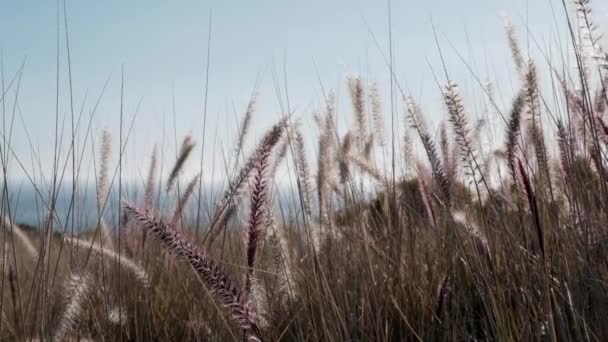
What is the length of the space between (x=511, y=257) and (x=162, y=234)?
997 millimetres

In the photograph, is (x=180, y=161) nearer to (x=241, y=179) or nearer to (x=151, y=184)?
(x=151, y=184)

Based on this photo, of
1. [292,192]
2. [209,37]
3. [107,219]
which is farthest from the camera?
[107,219]

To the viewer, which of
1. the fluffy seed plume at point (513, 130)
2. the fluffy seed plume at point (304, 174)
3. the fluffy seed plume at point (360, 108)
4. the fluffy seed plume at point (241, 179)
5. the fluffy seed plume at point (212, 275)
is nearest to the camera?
the fluffy seed plume at point (212, 275)

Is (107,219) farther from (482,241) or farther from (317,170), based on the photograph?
(482,241)

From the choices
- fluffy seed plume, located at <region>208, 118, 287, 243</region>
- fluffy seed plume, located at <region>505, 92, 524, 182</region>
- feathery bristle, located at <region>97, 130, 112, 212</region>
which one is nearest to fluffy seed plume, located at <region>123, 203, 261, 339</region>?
fluffy seed plume, located at <region>208, 118, 287, 243</region>

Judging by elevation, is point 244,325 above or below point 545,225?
below

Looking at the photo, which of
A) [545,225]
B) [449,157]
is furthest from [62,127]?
[545,225]

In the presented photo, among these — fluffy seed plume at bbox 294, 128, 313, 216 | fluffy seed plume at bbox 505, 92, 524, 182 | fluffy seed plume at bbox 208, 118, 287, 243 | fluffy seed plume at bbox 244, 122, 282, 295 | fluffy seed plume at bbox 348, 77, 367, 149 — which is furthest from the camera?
fluffy seed plume at bbox 348, 77, 367, 149

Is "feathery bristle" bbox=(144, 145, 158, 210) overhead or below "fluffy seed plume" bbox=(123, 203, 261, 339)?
overhead

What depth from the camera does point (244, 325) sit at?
3.59 ft

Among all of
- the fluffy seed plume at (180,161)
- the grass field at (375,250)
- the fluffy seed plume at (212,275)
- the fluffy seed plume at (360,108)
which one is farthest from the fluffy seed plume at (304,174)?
the fluffy seed plume at (212,275)

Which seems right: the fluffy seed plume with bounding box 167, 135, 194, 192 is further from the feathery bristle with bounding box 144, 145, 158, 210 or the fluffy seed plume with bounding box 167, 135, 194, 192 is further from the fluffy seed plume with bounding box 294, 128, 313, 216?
the fluffy seed plume with bounding box 294, 128, 313, 216

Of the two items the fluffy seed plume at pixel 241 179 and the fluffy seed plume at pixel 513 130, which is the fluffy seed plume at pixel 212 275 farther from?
the fluffy seed plume at pixel 513 130

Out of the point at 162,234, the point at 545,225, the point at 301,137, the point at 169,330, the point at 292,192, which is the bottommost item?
the point at 169,330
